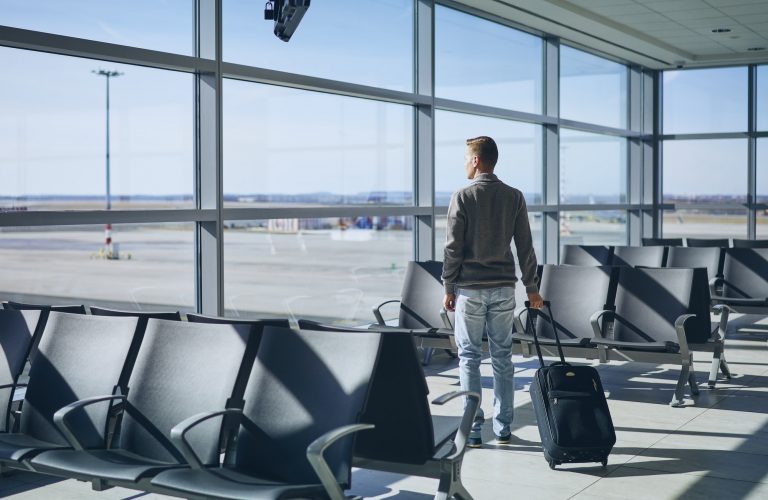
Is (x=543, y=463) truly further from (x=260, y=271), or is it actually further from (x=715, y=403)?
(x=260, y=271)

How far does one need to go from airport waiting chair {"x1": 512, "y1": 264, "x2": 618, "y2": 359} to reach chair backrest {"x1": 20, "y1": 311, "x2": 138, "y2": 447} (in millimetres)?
3357

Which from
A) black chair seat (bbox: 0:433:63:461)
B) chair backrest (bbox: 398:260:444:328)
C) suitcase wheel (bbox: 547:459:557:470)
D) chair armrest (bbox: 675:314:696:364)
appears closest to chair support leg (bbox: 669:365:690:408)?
chair armrest (bbox: 675:314:696:364)

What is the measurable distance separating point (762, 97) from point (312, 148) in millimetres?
8491

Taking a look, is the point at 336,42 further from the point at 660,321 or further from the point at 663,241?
the point at 663,241

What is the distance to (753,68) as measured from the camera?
1370 centimetres

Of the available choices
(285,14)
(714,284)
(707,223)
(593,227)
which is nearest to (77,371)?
(285,14)

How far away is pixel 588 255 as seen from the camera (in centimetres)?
897

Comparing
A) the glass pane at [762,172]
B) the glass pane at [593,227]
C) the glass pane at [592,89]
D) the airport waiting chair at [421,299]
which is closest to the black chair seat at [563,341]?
the airport waiting chair at [421,299]

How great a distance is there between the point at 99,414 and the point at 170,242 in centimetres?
303

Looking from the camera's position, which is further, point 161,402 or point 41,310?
point 41,310

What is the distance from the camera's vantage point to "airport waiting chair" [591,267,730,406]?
6.23m

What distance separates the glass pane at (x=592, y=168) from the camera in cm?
1212

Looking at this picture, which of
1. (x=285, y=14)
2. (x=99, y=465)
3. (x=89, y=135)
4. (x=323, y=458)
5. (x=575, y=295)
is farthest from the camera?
(x=575, y=295)

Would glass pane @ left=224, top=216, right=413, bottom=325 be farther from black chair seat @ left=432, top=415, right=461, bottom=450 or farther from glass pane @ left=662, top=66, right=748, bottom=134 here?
glass pane @ left=662, top=66, right=748, bottom=134
